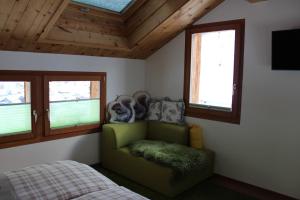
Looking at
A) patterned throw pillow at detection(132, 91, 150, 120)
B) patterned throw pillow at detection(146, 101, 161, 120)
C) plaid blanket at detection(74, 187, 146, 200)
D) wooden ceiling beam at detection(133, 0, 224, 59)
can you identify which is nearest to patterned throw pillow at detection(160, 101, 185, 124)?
patterned throw pillow at detection(146, 101, 161, 120)

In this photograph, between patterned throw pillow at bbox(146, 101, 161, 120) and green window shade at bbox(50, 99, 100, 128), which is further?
patterned throw pillow at bbox(146, 101, 161, 120)

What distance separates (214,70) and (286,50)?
1056mm

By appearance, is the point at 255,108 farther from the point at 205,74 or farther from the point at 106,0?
the point at 106,0

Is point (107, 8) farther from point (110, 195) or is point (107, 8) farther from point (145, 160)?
point (110, 195)

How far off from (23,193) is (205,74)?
291 centimetres

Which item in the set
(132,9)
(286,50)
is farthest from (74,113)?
(286,50)

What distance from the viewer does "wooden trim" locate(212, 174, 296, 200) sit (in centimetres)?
308

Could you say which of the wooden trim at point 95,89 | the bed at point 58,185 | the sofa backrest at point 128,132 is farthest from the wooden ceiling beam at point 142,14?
the bed at point 58,185

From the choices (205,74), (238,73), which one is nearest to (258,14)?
(238,73)

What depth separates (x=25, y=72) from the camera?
9.96 feet

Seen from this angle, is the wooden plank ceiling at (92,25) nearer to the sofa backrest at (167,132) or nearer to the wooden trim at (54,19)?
the wooden trim at (54,19)

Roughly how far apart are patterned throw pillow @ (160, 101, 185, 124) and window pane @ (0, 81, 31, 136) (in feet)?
6.21

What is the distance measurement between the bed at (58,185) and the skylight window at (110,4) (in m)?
1.98

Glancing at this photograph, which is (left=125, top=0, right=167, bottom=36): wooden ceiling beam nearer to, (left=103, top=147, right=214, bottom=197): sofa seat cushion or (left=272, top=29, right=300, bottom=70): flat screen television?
(left=272, top=29, right=300, bottom=70): flat screen television
